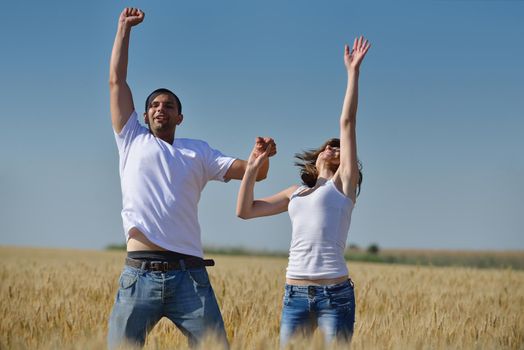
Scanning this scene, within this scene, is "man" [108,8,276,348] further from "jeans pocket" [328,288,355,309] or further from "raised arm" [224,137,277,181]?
"jeans pocket" [328,288,355,309]

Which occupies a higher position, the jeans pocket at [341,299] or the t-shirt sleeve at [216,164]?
the t-shirt sleeve at [216,164]

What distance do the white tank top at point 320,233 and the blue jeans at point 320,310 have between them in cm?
7

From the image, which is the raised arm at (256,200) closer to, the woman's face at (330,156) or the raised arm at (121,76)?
the woman's face at (330,156)

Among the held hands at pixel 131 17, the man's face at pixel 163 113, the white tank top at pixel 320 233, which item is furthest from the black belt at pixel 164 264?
the held hands at pixel 131 17

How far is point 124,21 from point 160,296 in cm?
157

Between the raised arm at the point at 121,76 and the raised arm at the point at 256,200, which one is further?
the raised arm at the point at 121,76

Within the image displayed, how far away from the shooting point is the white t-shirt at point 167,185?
3.50m

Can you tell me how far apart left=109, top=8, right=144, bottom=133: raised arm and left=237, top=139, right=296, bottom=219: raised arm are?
76cm

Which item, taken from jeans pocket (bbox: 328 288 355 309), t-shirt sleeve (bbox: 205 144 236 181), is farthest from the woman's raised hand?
jeans pocket (bbox: 328 288 355 309)

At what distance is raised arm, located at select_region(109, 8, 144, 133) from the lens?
3824 millimetres

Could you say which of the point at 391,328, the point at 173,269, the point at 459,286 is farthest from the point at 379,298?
the point at 173,269

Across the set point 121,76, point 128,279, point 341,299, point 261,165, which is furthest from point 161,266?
point 121,76

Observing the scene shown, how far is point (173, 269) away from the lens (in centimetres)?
351

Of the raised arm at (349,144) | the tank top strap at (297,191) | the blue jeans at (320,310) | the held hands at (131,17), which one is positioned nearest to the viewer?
the blue jeans at (320,310)
